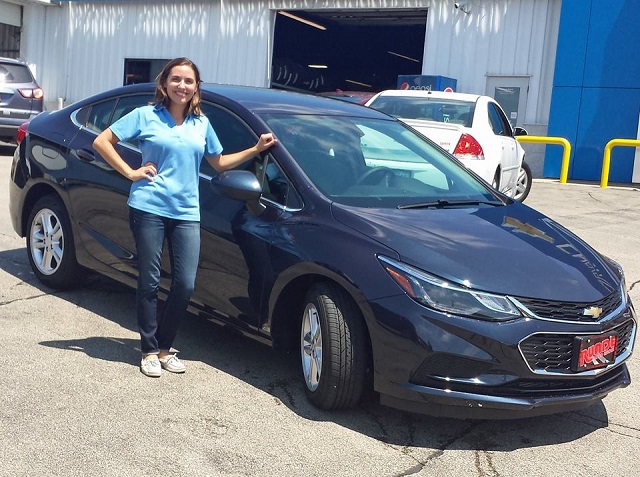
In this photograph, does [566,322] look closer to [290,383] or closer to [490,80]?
[290,383]

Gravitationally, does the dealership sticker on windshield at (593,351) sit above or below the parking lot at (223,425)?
above

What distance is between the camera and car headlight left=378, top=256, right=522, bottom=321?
12.1ft

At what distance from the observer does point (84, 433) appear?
12.3 ft

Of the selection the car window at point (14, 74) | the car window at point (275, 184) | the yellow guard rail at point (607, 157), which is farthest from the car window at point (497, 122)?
the car window at point (14, 74)

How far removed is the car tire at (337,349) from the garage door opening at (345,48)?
17.5 metres

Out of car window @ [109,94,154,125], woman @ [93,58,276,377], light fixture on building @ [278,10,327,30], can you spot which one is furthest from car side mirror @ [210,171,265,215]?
light fixture on building @ [278,10,327,30]

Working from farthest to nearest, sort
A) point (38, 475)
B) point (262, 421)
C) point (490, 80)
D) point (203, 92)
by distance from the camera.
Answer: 1. point (490, 80)
2. point (203, 92)
3. point (262, 421)
4. point (38, 475)

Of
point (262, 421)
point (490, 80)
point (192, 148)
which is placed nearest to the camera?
point (262, 421)

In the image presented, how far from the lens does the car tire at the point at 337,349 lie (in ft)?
12.9

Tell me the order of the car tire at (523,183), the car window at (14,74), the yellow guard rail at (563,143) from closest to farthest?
the car tire at (523,183) → the car window at (14,74) → the yellow guard rail at (563,143)

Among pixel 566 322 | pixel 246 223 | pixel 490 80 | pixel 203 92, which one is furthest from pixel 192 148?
pixel 490 80

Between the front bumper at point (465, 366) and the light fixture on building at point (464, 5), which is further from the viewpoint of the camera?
the light fixture on building at point (464, 5)

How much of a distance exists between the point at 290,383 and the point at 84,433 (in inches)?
46.2

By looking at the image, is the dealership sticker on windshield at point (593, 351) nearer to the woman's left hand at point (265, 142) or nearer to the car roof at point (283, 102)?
the woman's left hand at point (265, 142)
